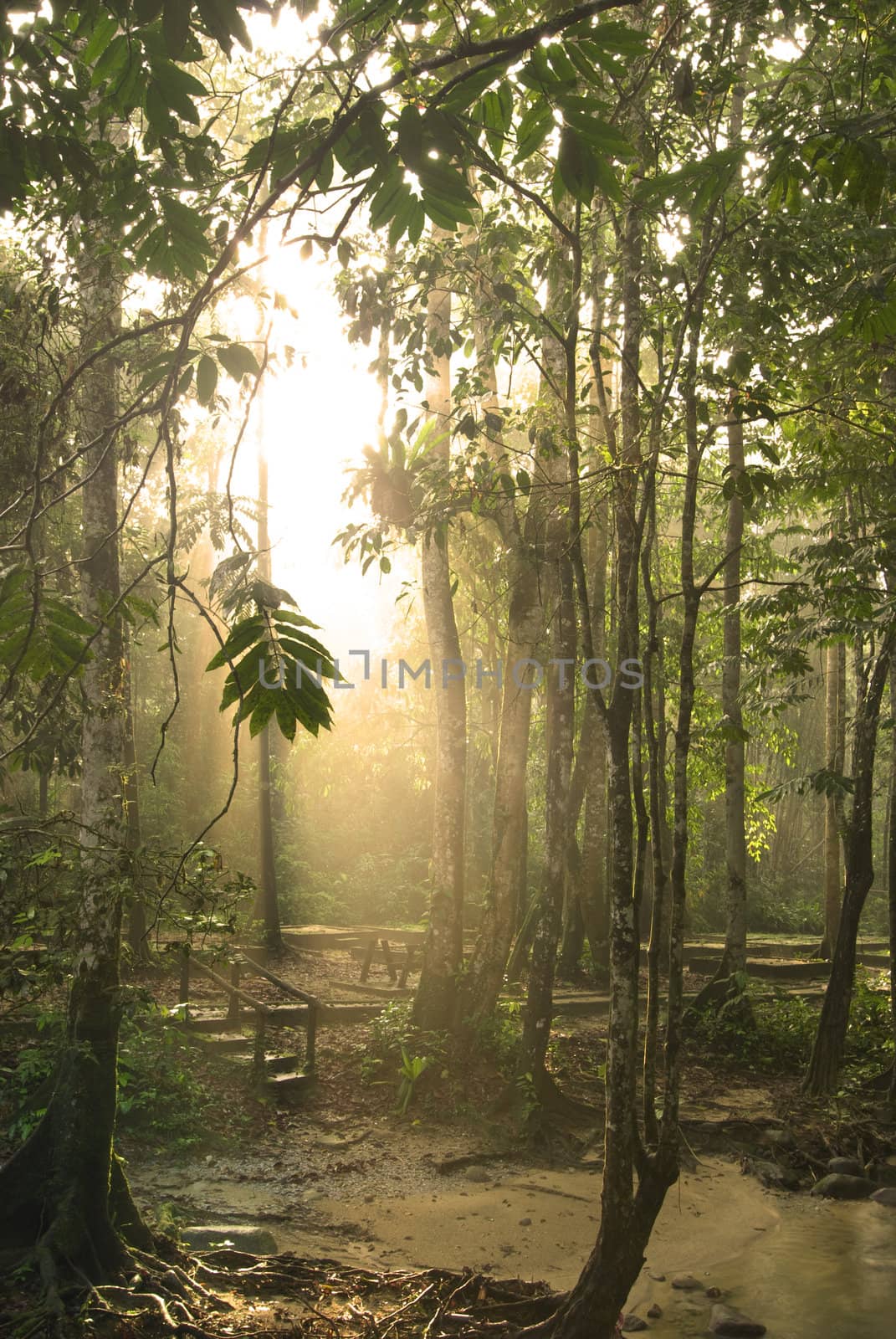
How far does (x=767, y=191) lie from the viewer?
274 centimetres

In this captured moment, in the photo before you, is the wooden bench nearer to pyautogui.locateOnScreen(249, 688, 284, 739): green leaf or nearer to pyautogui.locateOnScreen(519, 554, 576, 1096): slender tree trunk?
pyautogui.locateOnScreen(519, 554, 576, 1096): slender tree trunk

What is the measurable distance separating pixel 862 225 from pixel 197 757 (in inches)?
787

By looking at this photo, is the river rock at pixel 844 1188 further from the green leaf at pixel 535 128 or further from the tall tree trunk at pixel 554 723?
Answer: the green leaf at pixel 535 128

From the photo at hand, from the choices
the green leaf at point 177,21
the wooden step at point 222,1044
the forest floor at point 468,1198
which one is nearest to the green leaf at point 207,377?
the green leaf at point 177,21

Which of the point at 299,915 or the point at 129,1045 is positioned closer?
the point at 129,1045

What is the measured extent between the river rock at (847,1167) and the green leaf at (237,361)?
24.6ft

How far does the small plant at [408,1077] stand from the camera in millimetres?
8781

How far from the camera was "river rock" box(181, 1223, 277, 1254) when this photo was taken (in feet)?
18.9

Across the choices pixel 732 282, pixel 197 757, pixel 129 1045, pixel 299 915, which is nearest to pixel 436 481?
pixel 732 282

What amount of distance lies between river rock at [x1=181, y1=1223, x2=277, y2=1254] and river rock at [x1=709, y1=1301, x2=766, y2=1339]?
98.7 inches

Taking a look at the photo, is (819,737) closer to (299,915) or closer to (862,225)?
(299,915)

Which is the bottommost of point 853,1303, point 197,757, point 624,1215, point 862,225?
point 853,1303

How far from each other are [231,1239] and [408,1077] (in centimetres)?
319

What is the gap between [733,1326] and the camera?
520cm
